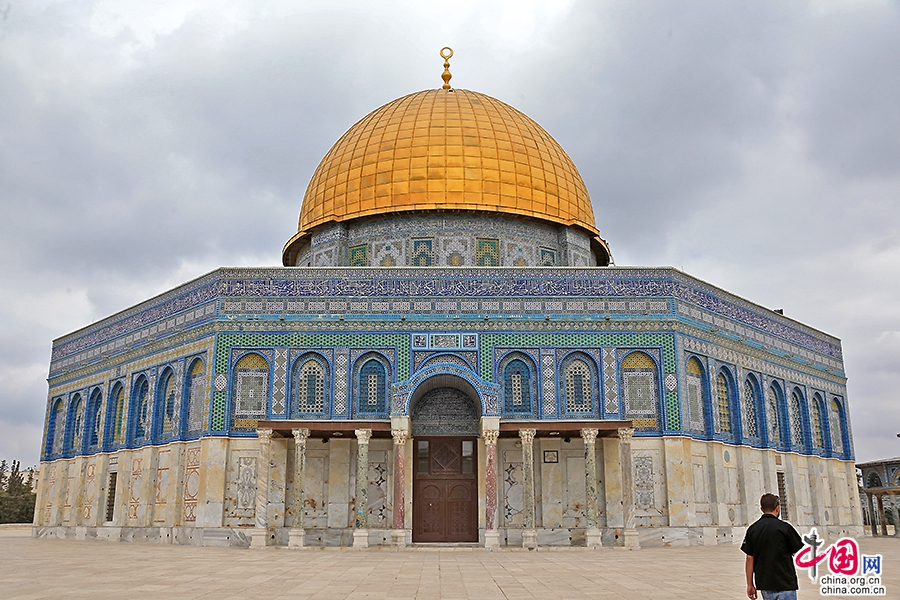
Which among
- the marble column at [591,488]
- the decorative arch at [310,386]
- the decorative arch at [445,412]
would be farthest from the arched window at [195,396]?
the marble column at [591,488]

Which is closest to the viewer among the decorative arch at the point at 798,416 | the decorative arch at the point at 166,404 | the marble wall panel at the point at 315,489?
the marble wall panel at the point at 315,489

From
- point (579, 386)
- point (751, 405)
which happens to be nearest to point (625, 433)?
point (579, 386)

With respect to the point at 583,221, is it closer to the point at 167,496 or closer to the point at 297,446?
the point at 297,446

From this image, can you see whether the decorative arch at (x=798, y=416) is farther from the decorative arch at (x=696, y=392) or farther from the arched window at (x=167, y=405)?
the arched window at (x=167, y=405)

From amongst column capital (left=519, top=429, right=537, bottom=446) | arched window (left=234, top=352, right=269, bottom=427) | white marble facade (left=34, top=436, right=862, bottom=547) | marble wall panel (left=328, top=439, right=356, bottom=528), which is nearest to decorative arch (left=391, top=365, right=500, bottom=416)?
column capital (left=519, top=429, right=537, bottom=446)

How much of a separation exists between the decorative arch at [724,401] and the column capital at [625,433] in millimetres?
3693

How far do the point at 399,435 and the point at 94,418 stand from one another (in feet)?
39.8

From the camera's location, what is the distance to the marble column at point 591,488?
1905 centimetres

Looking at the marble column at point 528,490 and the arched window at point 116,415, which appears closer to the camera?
the marble column at point 528,490

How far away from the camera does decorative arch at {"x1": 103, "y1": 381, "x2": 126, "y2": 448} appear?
24656 millimetres

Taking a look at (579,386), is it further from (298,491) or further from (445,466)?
(298,491)

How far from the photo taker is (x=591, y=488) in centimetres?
1911

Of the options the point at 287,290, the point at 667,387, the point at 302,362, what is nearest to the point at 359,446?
the point at 302,362

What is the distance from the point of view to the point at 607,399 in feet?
68.0
